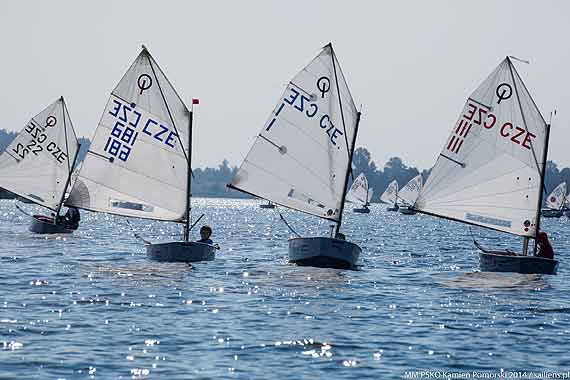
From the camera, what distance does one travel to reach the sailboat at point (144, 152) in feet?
141

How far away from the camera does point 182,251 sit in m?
41.4

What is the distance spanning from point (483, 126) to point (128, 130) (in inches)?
597

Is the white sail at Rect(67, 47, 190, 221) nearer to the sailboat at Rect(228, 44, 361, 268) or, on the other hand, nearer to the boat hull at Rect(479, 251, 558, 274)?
the sailboat at Rect(228, 44, 361, 268)

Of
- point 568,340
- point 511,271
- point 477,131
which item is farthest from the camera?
point 477,131

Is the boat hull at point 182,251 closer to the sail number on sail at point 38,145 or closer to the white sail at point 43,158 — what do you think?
the white sail at point 43,158

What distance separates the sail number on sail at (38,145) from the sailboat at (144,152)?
22882 millimetres

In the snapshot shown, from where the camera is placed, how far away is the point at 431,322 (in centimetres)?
2723

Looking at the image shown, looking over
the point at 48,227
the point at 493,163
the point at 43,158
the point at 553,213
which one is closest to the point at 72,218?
the point at 48,227

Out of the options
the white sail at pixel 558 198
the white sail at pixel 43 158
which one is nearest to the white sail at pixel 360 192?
the white sail at pixel 558 198

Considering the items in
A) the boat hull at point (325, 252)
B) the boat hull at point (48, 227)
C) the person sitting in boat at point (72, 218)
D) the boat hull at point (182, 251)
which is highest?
the person sitting in boat at point (72, 218)

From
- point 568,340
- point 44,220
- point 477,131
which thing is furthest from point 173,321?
point 44,220

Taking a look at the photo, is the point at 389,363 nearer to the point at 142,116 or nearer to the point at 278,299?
the point at 278,299

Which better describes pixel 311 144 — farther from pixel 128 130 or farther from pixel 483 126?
pixel 128 130

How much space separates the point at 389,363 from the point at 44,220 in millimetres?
45793
